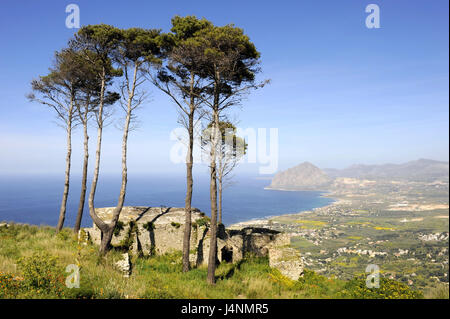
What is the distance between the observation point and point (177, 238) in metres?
13.7

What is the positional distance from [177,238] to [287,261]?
6.24 meters

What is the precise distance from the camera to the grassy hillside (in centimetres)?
705

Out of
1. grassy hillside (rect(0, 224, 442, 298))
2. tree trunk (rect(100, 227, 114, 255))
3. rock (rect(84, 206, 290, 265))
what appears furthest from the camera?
rock (rect(84, 206, 290, 265))

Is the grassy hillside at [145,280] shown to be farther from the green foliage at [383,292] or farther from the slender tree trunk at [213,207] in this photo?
the slender tree trunk at [213,207]

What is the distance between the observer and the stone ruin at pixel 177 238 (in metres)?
12.8

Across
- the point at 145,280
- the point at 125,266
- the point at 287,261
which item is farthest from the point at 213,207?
the point at 287,261

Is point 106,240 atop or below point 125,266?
atop

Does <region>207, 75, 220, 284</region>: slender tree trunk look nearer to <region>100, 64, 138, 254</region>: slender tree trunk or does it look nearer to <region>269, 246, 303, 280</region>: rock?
<region>269, 246, 303, 280</region>: rock

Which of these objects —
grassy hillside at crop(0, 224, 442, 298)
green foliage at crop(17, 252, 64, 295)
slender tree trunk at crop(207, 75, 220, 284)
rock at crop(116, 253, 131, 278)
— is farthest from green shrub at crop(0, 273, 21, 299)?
slender tree trunk at crop(207, 75, 220, 284)

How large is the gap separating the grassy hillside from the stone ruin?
29.4 inches

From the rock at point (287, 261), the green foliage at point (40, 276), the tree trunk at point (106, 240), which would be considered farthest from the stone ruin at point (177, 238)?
the green foliage at point (40, 276)

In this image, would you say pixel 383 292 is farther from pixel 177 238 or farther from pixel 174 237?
pixel 174 237

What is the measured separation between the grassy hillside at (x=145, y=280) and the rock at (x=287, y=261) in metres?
0.36
